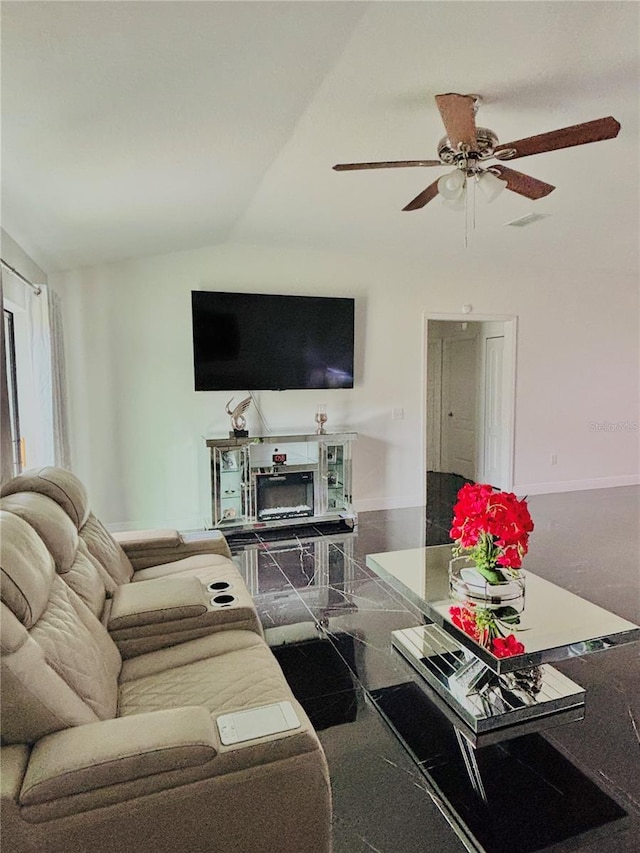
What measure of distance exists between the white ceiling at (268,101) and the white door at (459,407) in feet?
11.4

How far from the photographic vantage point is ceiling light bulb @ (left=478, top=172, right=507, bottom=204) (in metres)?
2.70

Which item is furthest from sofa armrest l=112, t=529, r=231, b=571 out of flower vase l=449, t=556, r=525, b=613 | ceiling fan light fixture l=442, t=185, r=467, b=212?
ceiling fan light fixture l=442, t=185, r=467, b=212

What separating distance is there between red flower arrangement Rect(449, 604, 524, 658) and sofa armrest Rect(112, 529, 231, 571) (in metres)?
1.42

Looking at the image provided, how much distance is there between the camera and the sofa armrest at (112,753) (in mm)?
1190

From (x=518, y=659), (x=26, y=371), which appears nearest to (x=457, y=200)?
(x=518, y=659)

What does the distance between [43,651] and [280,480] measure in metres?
3.76

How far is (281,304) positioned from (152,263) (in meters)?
1.28

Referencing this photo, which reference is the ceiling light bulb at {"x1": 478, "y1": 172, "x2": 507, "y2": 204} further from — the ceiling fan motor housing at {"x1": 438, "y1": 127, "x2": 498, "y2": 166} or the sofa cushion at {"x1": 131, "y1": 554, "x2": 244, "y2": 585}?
the sofa cushion at {"x1": 131, "y1": 554, "x2": 244, "y2": 585}

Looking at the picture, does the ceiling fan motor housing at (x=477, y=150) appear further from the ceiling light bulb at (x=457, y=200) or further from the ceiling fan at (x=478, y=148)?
the ceiling light bulb at (x=457, y=200)

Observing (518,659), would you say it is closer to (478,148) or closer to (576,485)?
(478,148)

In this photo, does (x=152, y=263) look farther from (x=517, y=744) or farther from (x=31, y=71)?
(x=517, y=744)

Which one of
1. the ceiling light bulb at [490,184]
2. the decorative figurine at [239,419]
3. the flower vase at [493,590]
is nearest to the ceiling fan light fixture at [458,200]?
the ceiling light bulb at [490,184]

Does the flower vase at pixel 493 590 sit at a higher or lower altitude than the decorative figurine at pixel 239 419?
lower

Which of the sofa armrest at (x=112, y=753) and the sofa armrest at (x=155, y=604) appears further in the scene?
the sofa armrest at (x=155, y=604)
